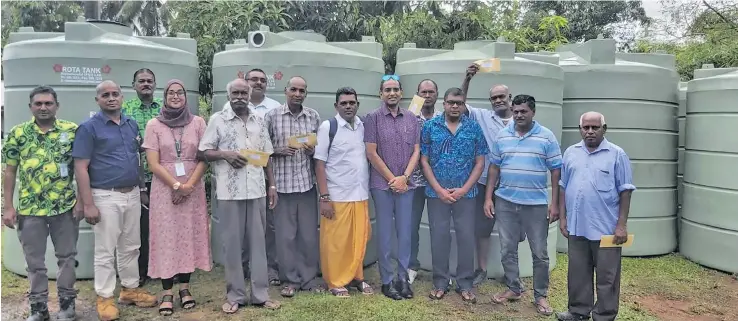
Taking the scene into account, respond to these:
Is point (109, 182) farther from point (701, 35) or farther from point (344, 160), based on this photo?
point (701, 35)

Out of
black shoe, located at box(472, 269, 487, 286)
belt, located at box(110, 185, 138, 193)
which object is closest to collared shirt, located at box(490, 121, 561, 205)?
black shoe, located at box(472, 269, 487, 286)

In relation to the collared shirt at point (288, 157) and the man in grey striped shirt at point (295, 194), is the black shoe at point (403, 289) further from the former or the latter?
the collared shirt at point (288, 157)

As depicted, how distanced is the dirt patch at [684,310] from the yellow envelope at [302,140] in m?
3.02

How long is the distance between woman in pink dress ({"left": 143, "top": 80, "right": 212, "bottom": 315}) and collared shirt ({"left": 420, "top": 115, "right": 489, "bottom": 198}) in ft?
5.64

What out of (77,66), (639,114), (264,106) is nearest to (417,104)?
(264,106)

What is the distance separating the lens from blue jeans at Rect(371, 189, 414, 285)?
4062 millimetres

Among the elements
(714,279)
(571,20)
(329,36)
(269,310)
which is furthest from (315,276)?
(571,20)

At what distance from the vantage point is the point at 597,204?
351 cm

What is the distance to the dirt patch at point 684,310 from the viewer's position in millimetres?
4206

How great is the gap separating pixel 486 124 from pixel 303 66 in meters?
1.65

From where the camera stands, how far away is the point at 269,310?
153 inches

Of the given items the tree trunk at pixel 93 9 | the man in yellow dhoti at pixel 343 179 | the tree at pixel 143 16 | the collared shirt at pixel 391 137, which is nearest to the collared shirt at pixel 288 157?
the man in yellow dhoti at pixel 343 179

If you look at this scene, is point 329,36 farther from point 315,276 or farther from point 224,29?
point 315,276

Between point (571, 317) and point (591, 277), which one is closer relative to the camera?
point (591, 277)
